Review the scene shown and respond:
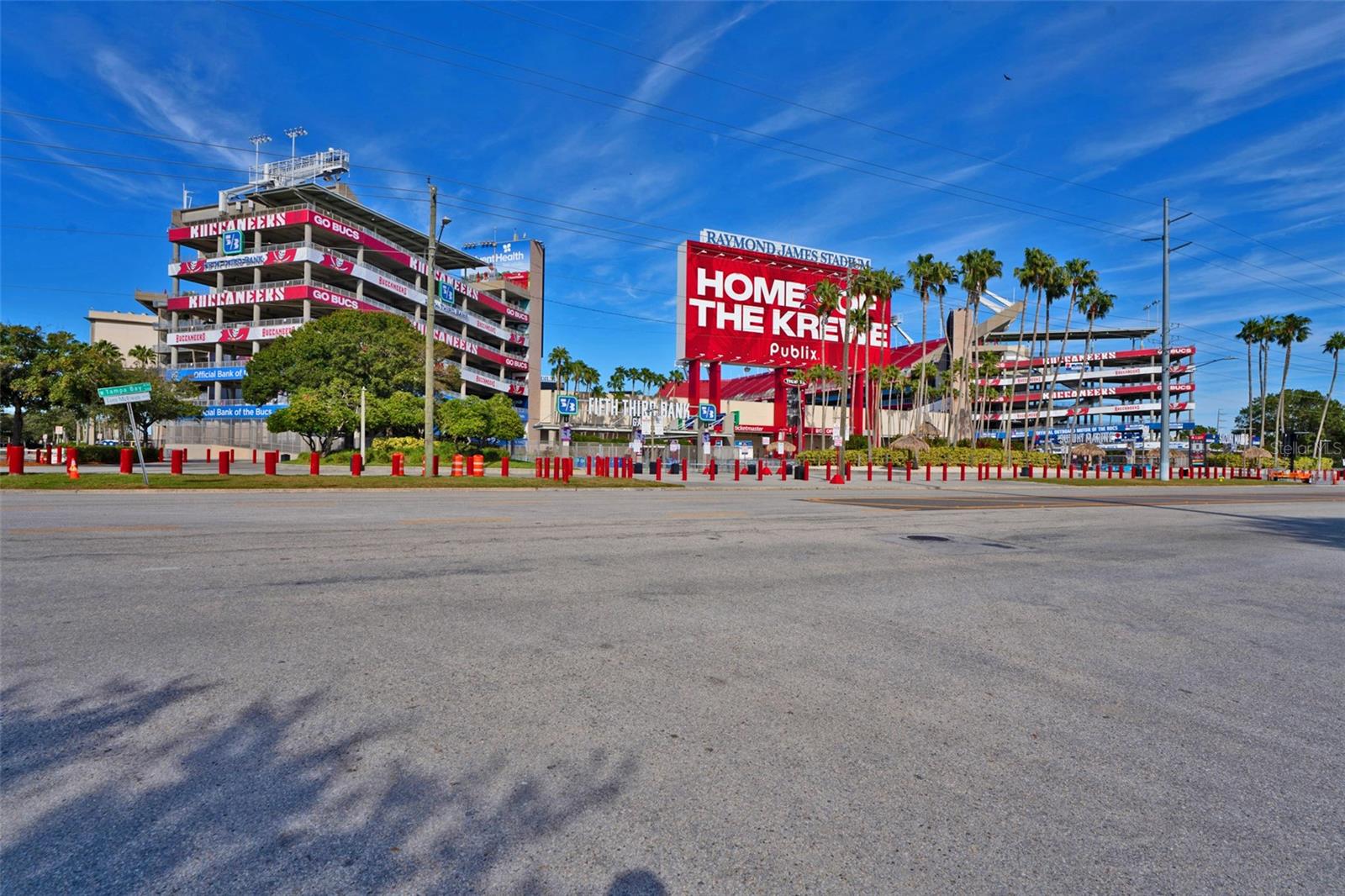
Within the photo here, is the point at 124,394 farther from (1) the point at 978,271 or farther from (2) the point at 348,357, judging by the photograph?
(1) the point at 978,271

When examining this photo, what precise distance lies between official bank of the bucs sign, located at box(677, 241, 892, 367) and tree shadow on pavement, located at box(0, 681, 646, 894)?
56.4 m

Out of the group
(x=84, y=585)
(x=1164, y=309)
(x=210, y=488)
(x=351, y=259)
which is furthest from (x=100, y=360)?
(x=1164, y=309)

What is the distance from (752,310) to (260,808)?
60697 millimetres

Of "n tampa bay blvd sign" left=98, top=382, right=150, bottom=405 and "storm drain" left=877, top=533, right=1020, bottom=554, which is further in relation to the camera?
"n tampa bay blvd sign" left=98, top=382, right=150, bottom=405

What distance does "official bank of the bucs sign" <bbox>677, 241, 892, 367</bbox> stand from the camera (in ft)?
194

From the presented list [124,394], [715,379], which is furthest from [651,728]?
[715,379]

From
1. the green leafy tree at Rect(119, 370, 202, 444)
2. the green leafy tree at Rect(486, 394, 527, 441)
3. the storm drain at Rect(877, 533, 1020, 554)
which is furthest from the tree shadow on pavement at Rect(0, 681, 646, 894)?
the green leafy tree at Rect(486, 394, 527, 441)

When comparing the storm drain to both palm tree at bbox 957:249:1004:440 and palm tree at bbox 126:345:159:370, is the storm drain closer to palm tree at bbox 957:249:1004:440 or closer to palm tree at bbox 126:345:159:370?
palm tree at bbox 957:249:1004:440

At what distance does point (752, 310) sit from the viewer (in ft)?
202

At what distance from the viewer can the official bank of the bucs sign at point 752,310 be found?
59.2 meters

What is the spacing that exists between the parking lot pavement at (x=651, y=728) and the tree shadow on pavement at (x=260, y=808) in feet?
0.05

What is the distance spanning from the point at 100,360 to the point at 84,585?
43.4 meters

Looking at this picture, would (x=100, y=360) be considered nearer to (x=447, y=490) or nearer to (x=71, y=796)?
(x=447, y=490)

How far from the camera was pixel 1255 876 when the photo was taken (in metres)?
2.41
